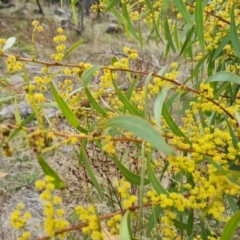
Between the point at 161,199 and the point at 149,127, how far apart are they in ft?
0.62

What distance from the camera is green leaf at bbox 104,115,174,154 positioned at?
49 centimetres

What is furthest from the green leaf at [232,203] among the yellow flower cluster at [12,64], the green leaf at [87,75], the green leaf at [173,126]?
the yellow flower cluster at [12,64]

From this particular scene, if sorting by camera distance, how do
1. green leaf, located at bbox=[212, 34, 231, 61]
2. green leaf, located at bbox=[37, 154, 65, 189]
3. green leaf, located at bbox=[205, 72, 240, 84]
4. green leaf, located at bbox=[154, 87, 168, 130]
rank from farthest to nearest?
green leaf, located at bbox=[212, 34, 231, 61] → green leaf, located at bbox=[205, 72, 240, 84] → green leaf, located at bbox=[154, 87, 168, 130] → green leaf, located at bbox=[37, 154, 65, 189]

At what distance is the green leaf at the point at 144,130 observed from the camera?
0.49 metres

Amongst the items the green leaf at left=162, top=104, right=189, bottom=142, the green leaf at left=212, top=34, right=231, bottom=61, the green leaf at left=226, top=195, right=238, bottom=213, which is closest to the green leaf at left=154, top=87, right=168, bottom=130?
the green leaf at left=162, top=104, right=189, bottom=142

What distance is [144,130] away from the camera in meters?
0.52

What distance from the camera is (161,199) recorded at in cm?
66

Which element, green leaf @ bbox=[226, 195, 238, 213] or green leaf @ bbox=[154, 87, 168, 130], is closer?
green leaf @ bbox=[154, 87, 168, 130]

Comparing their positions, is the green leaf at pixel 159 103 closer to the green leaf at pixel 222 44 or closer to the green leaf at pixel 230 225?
the green leaf at pixel 230 225

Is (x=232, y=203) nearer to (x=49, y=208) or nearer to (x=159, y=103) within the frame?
(x=159, y=103)

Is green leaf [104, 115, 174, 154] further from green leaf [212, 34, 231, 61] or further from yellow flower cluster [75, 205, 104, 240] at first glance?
green leaf [212, 34, 231, 61]

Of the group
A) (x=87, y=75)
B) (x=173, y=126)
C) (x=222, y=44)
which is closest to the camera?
(x=87, y=75)

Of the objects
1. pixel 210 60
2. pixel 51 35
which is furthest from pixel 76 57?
pixel 210 60

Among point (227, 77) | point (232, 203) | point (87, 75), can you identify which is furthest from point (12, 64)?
point (232, 203)
